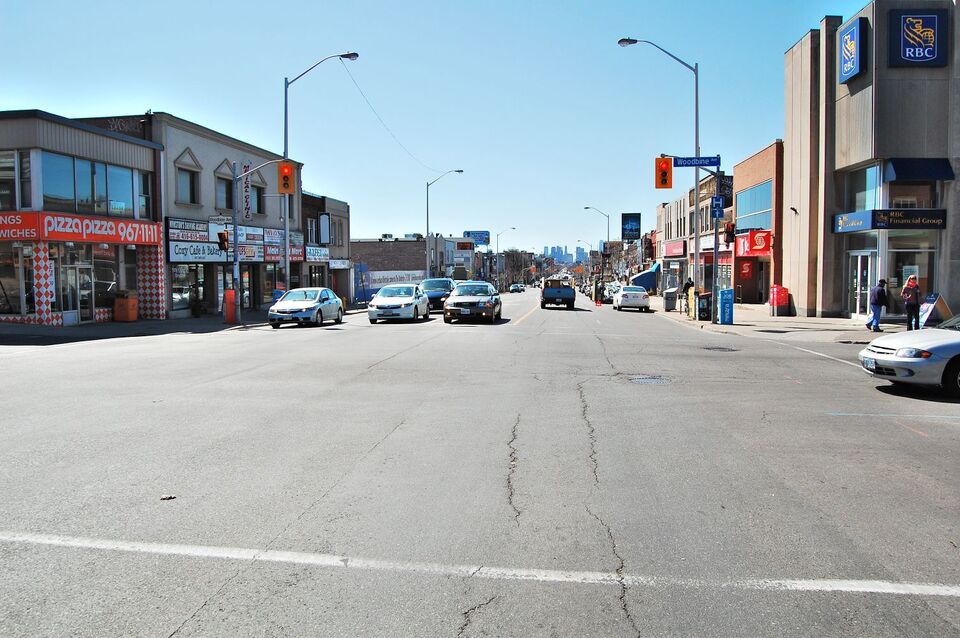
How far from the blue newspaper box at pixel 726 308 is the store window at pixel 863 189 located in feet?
19.5

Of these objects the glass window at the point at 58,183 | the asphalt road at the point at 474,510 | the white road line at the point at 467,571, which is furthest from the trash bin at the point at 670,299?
the white road line at the point at 467,571

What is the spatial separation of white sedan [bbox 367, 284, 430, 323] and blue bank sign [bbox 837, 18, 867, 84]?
18.1 meters

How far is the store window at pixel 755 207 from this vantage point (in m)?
39.9

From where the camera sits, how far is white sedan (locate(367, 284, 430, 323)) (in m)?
28.6

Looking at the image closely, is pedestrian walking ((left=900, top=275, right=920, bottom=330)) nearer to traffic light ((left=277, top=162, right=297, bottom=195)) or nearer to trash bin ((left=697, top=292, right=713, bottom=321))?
trash bin ((left=697, top=292, right=713, bottom=321))

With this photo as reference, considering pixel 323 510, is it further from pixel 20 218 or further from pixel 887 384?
pixel 20 218

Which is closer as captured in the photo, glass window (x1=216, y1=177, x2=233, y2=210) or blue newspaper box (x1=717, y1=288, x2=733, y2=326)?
blue newspaper box (x1=717, y1=288, x2=733, y2=326)

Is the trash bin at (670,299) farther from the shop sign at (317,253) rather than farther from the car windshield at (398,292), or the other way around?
the shop sign at (317,253)

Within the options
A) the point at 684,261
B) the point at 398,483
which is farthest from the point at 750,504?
the point at 684,261

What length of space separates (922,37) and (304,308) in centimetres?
2374

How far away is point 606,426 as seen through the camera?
8.85m

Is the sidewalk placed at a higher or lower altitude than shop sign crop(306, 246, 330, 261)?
lower

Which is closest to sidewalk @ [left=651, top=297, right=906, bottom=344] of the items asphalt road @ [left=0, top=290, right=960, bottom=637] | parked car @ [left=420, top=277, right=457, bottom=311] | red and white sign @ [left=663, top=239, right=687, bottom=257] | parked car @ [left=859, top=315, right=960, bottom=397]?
parked car @ [left=859, top=315, right=960, bottom=397]

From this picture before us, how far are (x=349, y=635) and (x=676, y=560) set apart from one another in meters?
2.13
